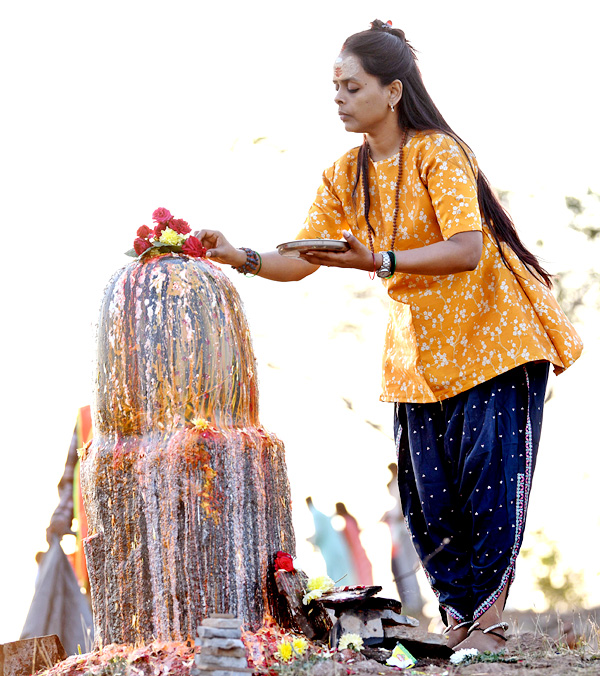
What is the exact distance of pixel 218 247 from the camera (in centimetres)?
338

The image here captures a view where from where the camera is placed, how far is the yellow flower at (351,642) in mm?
2949

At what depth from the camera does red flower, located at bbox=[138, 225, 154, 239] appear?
329 cm

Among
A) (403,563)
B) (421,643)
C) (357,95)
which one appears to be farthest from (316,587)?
(403,563)

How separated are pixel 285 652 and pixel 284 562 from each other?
1.17ft

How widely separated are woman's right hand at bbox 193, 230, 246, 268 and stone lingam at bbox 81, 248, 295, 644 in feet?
0.48

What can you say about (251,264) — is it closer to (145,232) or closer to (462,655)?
(145,232)

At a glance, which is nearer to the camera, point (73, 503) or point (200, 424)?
point (200, 424)

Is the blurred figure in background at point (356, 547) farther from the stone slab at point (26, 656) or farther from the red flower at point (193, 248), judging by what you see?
the red flower at point (193, 248)

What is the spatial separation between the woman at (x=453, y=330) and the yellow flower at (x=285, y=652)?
728 millimetres

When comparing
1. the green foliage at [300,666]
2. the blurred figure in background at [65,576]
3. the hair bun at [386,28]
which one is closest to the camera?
the green foliage at [300,666]

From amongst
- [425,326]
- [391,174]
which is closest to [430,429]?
[425,326]

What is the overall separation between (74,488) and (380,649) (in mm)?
3914

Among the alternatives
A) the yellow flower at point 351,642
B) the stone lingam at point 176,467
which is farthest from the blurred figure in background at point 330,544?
the yellow flower at point 351,642

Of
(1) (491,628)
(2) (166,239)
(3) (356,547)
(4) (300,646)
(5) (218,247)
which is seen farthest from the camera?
(3) (356,547)
